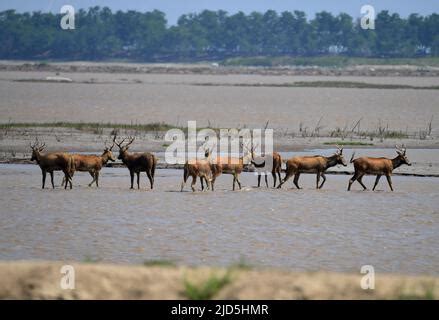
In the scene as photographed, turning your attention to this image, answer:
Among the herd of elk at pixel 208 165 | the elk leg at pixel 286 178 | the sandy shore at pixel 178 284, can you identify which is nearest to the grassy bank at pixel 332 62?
the herd of elk at pixel 208 165

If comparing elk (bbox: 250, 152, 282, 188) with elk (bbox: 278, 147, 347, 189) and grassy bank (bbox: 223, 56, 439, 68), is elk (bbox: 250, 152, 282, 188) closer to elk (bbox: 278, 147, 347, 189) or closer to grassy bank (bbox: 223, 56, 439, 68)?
elk (bbox: 278, 147, 347, 189)

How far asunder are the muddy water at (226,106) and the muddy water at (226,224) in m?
16.8

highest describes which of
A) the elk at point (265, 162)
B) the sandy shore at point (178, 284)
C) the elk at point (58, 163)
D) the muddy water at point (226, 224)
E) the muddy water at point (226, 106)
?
the sandy shore at point (178, 284)

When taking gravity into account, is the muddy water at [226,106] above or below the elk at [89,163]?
below

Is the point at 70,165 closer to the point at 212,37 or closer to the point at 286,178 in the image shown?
the point at 286,178

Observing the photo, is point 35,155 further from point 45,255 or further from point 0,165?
point 45,255

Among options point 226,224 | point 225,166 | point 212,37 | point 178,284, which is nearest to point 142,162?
point 225,166

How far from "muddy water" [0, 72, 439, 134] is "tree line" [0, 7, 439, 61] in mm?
94169

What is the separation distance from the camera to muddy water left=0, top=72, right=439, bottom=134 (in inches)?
1635

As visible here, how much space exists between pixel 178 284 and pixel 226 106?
42.4 meters

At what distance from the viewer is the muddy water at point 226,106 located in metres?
41.5

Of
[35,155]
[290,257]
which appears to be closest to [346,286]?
[290,257]

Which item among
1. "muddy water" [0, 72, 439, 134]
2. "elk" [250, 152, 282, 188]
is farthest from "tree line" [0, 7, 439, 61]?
"elk" [250, 152, 282, 188]

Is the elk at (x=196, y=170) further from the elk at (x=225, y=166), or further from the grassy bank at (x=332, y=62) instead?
the grassy bank at (x=332, y=62)
